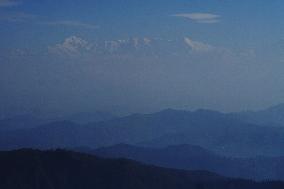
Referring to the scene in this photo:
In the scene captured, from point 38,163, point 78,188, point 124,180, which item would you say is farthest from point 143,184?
point 38,163

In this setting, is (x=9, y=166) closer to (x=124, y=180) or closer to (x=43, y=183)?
(x=43, y=183)

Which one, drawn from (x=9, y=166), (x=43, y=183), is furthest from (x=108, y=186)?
(x=9, y=166)

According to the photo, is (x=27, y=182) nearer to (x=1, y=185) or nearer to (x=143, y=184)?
(x=1, y=185)

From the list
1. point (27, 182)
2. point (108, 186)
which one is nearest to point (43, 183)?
point (27, 182)

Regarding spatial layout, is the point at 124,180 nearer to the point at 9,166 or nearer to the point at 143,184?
the point at 143,184

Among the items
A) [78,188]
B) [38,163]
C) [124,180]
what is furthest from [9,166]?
[124,180]
